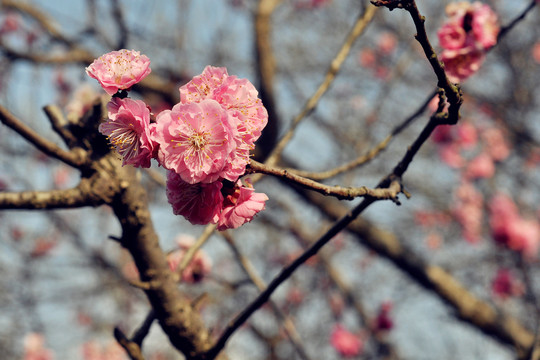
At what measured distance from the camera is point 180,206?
921 millimetres

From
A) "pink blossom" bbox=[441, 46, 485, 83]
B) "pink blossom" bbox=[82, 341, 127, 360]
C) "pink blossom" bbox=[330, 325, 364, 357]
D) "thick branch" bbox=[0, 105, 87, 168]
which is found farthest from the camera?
"pink blossom" bbox=[82, 341, 127, 360]

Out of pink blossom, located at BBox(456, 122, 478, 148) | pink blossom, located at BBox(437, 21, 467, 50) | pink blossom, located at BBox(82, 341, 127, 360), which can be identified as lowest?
pink blossom, located at BBox(82, 341, 127, 360)

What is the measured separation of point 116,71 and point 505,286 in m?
3.54

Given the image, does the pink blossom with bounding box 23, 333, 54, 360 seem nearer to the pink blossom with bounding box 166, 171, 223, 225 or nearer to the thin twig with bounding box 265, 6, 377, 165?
the thin twig with bounding box 265, 6, 377, 165

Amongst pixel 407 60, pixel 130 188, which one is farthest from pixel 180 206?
pixel 407 60

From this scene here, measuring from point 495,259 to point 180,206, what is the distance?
12.9ft

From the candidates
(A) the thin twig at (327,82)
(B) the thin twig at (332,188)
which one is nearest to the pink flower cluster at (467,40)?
(A) the thin twig at (327,82)

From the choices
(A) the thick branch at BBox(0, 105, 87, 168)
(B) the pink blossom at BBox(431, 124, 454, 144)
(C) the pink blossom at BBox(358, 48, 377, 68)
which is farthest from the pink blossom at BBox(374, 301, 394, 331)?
(C) the pink blossom at BBox(358, 48, 377, 68)

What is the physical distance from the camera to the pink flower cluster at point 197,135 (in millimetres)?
863

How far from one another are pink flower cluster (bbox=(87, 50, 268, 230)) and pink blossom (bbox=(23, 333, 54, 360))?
5.10 meters

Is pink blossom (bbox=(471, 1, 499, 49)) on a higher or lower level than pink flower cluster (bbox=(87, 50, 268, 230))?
higher

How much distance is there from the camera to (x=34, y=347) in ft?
17.0

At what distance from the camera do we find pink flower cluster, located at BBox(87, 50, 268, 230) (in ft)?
2.83

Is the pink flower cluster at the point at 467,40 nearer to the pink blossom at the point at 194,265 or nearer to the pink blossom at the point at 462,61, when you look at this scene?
the pink blossom at the point at 462,61
